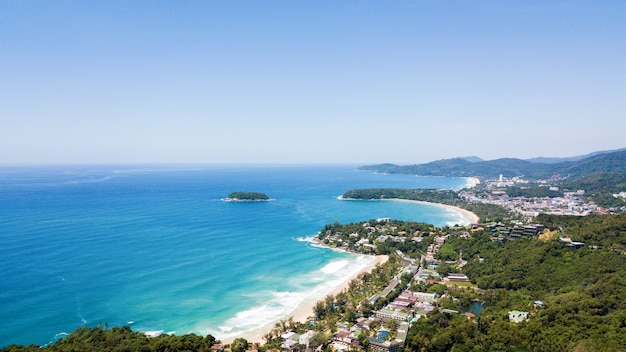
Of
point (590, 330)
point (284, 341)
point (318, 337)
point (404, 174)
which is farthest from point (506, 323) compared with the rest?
point (404, 174)

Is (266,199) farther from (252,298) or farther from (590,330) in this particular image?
(590,330)

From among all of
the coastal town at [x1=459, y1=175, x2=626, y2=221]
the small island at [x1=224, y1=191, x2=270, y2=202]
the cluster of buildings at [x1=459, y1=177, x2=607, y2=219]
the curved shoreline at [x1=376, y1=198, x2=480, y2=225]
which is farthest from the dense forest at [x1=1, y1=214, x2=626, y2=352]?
the small island at [x1=224, y1=191, x2=270, y2=202]

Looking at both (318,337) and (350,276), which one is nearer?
(318,337)

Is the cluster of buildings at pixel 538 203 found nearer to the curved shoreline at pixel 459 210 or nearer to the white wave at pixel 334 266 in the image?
the curved shoreline at pixel 459 210

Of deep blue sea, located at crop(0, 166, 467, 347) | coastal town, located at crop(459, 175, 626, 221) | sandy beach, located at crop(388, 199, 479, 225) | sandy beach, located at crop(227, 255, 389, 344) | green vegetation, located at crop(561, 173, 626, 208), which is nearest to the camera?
sandy beach, located at crop(227, 255, 389, 344)

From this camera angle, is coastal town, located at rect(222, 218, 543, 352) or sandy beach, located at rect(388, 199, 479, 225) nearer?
coastal town, located at rect(222, 218, 543, 352)

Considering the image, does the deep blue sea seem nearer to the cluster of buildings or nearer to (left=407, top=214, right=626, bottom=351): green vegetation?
(left=407, top=214, right=626, bottom=351): green vegetation

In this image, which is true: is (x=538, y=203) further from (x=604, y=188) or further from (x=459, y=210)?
(x=604, y=188)
